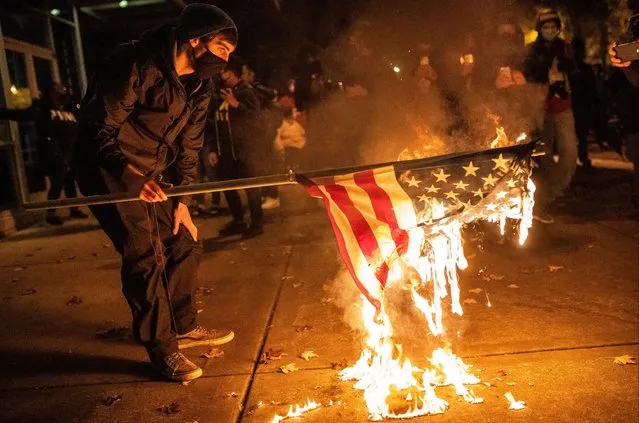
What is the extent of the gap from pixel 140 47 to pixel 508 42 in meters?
4.79

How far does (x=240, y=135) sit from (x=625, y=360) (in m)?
4.97

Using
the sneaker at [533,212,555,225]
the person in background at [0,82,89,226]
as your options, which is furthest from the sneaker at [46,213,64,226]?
the sneaker at [533,212,555,225]

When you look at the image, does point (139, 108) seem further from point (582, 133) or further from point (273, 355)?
point (582, 133)

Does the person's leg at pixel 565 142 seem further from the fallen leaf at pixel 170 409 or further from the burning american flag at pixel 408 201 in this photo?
the fallen leaf at pixel 170 409

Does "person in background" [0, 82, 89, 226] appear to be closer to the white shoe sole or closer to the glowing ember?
the white shoe sole

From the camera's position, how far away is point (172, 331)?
3.79 meters

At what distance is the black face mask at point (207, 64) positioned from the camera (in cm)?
346

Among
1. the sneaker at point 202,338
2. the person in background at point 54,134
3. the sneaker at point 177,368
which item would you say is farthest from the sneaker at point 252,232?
the sneaker at point 177,368

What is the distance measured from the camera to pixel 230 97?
7.20 m

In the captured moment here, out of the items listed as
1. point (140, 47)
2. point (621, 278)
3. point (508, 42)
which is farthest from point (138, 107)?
point (508, 42)

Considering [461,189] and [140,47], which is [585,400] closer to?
[461,189]

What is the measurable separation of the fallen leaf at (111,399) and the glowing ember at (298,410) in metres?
0.98

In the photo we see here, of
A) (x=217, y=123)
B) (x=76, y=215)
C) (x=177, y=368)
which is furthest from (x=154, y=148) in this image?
(x=76, y=215)

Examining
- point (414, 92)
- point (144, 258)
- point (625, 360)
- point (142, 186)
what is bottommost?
point (625, 360)
